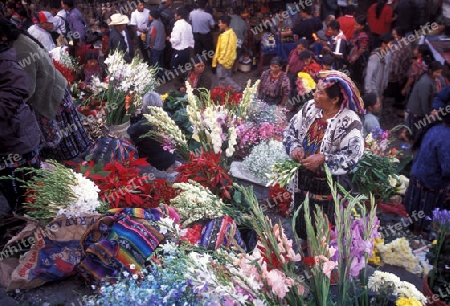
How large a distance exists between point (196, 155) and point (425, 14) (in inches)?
322

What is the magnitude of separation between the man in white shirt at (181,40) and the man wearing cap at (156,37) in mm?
374

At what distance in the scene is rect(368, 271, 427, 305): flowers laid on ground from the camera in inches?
82.0

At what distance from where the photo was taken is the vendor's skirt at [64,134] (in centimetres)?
423

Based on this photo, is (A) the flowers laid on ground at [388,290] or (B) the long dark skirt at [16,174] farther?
(B) the long dark skirt at [16,174]

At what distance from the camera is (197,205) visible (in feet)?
10.1

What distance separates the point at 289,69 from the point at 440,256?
17.0 ft

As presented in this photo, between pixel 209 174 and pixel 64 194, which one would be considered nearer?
pixel 64 194

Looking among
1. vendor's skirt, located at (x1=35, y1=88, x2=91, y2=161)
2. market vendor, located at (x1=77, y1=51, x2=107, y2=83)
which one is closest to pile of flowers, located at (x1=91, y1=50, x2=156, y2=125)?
vendor's skirt, located at (x1=35, y1=88, x2=91, y2=161)

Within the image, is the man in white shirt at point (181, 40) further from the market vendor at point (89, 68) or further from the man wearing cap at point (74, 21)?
the market vendor at point (89, 68)

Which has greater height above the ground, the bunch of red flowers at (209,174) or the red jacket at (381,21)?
the bunch of red flowers at (209,174)

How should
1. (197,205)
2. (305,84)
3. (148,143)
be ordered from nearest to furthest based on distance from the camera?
(197,205)
(148,143)
(305,84)

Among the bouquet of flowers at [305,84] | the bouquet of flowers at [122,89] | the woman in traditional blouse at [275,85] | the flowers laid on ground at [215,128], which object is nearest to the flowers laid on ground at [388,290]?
the flowers laid on ground at [215,128]

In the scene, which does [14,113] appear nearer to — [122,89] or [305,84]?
[122,89]

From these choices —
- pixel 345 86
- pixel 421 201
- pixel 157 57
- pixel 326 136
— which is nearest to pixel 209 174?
pixel 326 136
